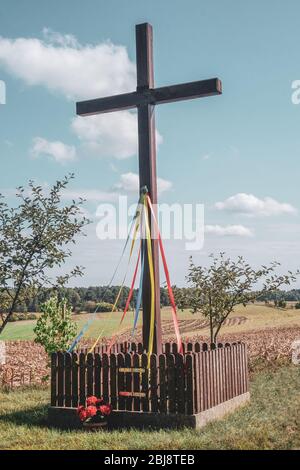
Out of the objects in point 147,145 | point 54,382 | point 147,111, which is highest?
point 147,111

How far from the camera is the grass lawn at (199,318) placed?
46.5 m

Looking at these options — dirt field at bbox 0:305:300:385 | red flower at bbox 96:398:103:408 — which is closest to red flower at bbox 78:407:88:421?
red flower at bbox 96:398:103:408

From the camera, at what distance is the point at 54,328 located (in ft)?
59.0

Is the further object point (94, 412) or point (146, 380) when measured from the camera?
point (146, 380)

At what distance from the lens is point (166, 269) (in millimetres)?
11172

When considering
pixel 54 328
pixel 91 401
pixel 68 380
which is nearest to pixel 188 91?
pixel 91 401

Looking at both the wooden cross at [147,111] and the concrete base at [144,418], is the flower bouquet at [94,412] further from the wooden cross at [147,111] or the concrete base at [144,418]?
the wooden cross at [147,111]

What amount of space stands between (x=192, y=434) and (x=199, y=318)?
161 ft

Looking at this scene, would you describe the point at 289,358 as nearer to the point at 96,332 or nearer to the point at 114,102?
the point at 114,102

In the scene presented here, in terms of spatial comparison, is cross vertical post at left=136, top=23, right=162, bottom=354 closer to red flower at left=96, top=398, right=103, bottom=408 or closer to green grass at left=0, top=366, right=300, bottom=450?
red flower at left=96, top=398, right=103, bottom=408

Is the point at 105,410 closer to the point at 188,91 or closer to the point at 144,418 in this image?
the point at 144,418

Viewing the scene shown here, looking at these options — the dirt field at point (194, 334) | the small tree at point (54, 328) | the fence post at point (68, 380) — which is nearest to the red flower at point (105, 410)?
the fence post at point (68, 380)
